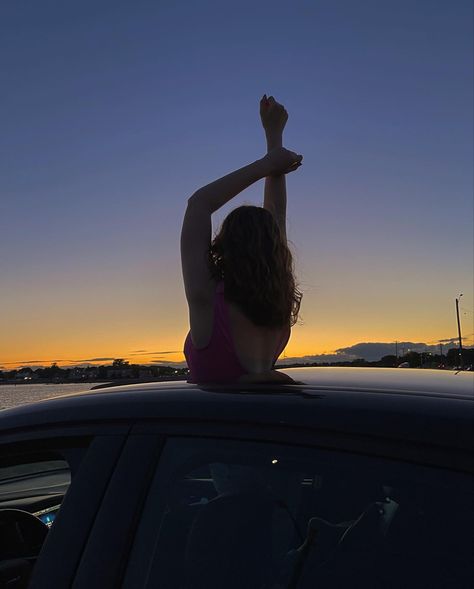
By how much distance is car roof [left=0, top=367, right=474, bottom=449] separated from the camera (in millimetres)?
1365

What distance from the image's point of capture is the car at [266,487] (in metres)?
1.31

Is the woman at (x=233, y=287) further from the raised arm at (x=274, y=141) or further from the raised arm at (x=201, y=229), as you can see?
the raised arm at (x=274, y=141)

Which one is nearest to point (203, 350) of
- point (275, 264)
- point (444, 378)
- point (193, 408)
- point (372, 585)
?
point (275, 264)

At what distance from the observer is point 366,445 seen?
4.50ft

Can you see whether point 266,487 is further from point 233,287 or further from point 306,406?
point 233,287

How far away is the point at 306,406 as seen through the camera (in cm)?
150

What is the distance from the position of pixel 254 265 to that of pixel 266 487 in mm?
971

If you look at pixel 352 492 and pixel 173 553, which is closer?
pixel 352 492

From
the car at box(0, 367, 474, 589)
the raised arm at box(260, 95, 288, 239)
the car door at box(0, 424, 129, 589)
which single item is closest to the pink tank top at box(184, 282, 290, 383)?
the car at box(0, 367, 474, 589)

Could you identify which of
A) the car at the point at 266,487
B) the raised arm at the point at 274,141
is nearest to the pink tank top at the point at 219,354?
the car at the point at 266,487

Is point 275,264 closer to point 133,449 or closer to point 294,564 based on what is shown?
point 133,449

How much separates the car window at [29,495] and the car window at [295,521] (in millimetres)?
317

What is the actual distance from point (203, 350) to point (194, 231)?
465 millimetres

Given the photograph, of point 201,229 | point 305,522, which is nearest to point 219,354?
point 201,229
